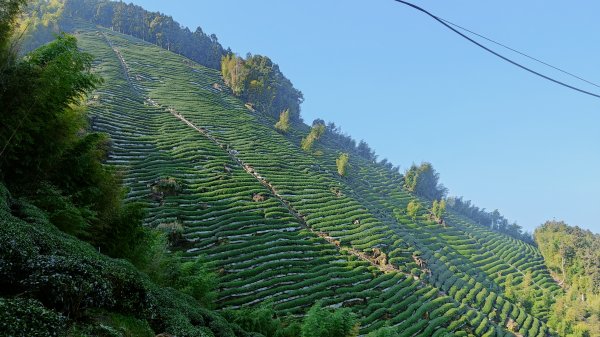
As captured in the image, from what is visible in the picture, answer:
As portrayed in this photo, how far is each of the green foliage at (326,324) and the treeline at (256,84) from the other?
210ft

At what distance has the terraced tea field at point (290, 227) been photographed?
1036 inches

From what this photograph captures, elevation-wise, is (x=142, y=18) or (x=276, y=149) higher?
(x=142, y=18)

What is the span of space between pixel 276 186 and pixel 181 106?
2513 centimetres

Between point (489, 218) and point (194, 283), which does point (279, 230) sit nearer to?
point (194, 283)

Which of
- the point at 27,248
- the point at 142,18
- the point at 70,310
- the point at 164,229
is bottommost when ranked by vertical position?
the point at 164,229

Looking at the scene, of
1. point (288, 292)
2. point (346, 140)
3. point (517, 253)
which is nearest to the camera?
point (288, 292)

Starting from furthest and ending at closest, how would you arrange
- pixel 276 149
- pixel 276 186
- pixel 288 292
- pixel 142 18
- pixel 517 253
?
pixel 142 18
pixel 517 253
pixel 276 149
pixel 276 186
pixel 288 292

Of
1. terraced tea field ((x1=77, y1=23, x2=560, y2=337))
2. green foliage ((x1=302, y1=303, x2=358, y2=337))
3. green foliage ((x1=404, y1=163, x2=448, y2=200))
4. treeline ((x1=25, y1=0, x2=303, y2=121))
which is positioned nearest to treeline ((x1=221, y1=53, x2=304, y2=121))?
treeline ((x1=25, y1=0, x2=303, y2=121))

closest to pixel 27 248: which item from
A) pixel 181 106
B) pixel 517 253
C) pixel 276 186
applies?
pixel 276 186

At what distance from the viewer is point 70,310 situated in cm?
542

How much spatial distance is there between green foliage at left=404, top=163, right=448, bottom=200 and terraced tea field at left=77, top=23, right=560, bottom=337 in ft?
50.7

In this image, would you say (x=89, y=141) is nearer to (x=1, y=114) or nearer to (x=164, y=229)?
(x=1, y=114)

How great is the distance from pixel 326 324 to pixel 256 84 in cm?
7027

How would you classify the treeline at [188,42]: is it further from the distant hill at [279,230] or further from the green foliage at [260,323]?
the green foliage at [260,323]
